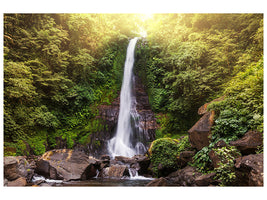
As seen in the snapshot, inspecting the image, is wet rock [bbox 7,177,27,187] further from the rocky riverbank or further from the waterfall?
the waterfall

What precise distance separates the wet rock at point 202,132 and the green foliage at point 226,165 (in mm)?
759

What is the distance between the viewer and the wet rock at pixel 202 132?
4.82m

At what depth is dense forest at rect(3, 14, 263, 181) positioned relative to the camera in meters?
5.38

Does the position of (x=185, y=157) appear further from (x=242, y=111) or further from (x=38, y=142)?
(x=38, y=142)

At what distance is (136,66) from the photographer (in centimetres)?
1298

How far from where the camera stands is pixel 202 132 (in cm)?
489

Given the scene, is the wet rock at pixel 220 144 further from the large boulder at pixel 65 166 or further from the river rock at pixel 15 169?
the river rock at pixel 15 169

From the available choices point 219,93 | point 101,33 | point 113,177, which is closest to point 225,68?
point 219,93

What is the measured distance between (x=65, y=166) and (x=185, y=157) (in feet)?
13.7

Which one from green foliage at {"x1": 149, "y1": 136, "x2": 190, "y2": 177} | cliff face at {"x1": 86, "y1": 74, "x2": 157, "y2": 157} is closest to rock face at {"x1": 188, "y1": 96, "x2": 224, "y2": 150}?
green foliage at {"x1": 149, "y1": 136, "x2": 190, "y2": 177}

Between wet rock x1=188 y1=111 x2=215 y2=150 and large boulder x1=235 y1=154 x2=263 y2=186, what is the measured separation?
4.07 ft

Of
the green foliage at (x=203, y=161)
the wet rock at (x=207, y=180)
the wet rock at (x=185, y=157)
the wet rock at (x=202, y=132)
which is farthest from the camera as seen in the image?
the wet rock at (x=185, y=157)

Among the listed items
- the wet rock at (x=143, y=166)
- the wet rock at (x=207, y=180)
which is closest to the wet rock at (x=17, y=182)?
the wet rock at (x=143, y=166)

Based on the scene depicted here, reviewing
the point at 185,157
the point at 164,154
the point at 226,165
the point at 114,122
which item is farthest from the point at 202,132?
the point at 114,122
